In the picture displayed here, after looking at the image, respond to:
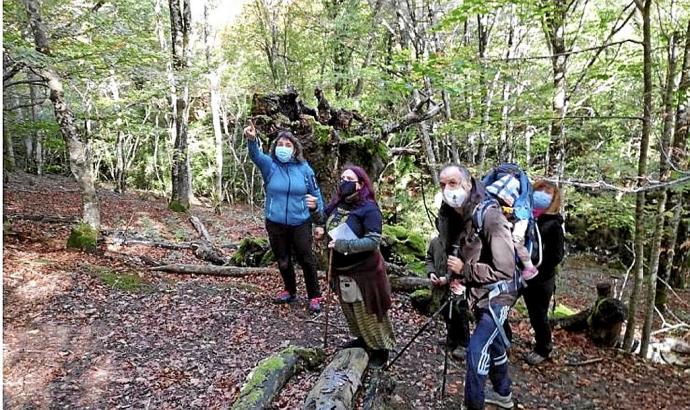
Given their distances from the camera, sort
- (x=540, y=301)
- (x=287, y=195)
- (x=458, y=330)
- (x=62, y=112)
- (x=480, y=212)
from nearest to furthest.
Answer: (x=480, y=212)
(x=540, y=301)
(x=458, y=330)
(x=287, y=195)
(x=62, y=112)

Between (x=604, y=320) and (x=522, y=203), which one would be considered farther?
(x=604, y=320)

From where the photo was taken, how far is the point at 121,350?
199 inches

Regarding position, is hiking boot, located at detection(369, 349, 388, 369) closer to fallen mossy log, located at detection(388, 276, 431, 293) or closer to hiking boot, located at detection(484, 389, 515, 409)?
hiking boot, located at detection(484, 389, 515, 409)

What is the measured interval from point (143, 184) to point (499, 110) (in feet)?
80.0

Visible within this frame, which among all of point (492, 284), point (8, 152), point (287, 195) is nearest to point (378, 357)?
point (492, 284)

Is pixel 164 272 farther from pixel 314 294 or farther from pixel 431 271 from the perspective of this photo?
pixel 431 271

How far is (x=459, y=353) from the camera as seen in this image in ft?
17.7

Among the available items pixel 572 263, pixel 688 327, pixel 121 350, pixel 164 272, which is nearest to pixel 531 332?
pixel 688 327

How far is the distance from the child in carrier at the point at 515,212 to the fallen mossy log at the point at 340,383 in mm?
1717

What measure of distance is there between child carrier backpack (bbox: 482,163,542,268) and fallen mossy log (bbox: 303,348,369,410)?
5.65ft

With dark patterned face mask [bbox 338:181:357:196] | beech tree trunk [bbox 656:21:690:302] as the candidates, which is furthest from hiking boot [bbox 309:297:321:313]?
beech tree trunk [bbox 656:21:690:302]

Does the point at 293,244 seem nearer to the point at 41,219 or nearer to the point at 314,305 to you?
the point at 314,305

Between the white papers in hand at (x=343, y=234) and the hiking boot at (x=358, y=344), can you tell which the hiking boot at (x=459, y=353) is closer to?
the hiking boot at (x=358, y=344)

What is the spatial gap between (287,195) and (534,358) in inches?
143
